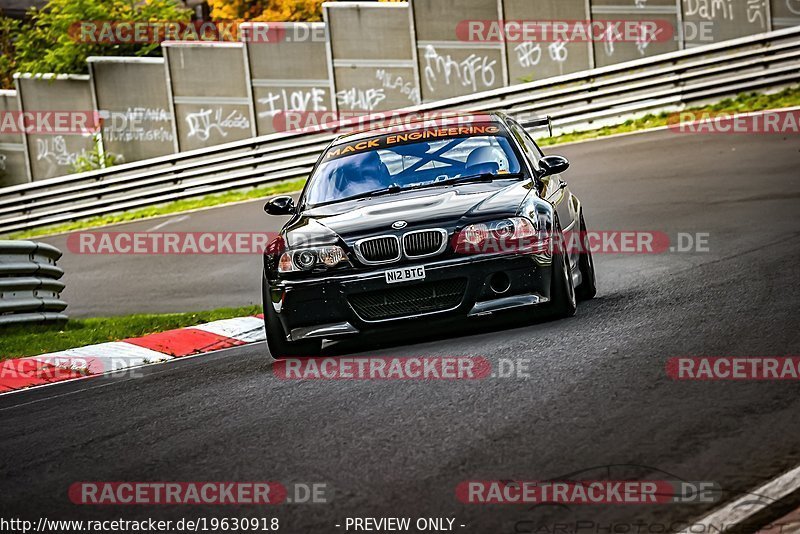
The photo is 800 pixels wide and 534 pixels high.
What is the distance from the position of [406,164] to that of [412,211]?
1.25 m

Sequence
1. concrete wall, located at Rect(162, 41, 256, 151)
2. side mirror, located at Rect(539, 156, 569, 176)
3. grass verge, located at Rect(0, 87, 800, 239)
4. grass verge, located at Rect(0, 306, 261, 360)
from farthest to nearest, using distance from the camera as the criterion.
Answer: concrete wall, located at Rect(162, 41, 256, 151), grass verge, located at Rect(0, 87, 800, 239), grass verge, located at Rect(0, 306, 261, 360), side mirror, located at Rect(539, 156, 569, 176)

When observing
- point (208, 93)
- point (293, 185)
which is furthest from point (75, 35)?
point (293, 185)

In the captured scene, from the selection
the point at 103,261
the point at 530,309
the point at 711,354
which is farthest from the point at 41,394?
the point at 103,261

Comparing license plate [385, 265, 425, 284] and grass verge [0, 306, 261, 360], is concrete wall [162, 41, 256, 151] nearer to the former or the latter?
grass verge [0, 306, 261, 360]

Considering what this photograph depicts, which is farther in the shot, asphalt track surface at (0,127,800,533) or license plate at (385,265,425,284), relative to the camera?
license plate at (385,265,425,284)

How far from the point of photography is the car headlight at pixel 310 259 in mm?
8055

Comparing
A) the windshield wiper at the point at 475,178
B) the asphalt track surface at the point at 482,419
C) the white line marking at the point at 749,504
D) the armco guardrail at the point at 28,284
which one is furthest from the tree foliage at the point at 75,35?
the white line marking at the point at 749,504

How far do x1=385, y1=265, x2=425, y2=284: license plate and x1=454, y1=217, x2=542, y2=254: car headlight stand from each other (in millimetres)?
272

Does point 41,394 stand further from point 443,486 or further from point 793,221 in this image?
point 793,221

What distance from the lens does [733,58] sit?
21.4m

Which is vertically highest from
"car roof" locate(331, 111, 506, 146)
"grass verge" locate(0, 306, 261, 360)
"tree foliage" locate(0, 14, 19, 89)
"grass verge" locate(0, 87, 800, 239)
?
"tree foliage" locate(0, 14, 19, 89)

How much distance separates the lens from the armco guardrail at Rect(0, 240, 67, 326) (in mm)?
11898

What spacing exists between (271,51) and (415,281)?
20.1 metres

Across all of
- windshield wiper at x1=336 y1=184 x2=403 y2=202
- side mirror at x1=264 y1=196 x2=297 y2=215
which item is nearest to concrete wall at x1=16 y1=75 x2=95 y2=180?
Answer: side mirror at x1=264 y1=196 x2=297 y2=215
